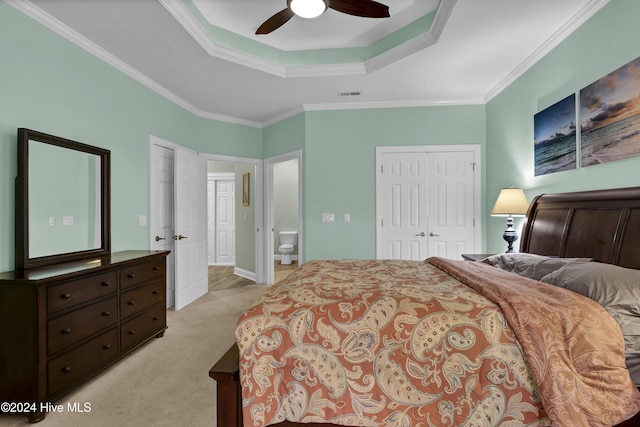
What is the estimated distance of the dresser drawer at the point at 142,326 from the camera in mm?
2591

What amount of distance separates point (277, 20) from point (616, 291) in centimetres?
259

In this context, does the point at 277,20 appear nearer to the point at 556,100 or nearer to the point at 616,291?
the point at 556,100

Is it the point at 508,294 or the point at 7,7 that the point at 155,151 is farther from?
the point at 508,294

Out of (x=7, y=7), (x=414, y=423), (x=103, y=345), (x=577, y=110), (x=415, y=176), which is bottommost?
(x=103, y=345)

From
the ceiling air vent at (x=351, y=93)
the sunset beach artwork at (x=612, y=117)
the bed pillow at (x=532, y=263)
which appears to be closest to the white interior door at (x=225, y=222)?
the ceiling air vent at (x=351, y=93)

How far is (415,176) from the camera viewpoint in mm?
4273

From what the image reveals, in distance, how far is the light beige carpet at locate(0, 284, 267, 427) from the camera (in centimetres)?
185

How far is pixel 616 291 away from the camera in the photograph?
1.37 m

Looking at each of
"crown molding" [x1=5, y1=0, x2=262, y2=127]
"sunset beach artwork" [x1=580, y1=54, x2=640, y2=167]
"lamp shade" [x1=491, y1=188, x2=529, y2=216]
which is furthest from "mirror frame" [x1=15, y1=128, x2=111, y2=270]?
"sunset beach artwork" [x1=580, y1=54, x2=640, y2=167]

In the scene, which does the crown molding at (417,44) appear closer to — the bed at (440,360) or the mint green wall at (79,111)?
the bed at (440,360)

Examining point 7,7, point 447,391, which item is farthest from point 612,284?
point 7,7

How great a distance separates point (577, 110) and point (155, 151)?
4212 mm

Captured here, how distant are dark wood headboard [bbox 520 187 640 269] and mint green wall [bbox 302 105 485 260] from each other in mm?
1948

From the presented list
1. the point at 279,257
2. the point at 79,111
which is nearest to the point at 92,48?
the point at 79,111
